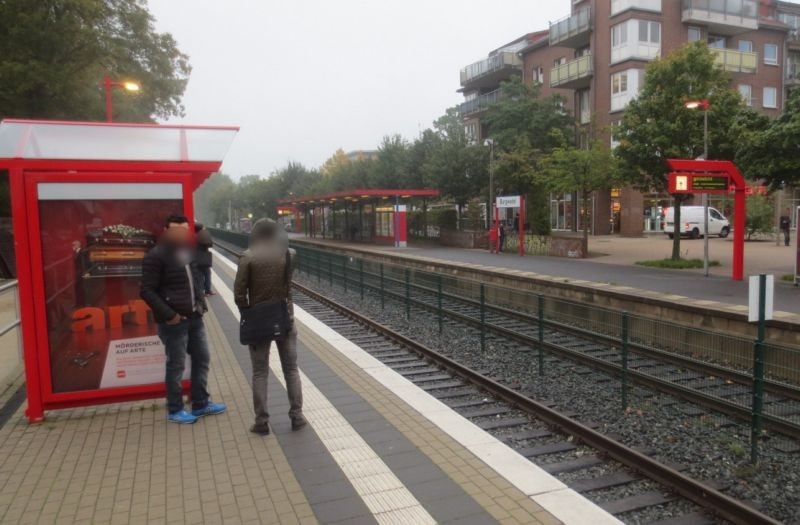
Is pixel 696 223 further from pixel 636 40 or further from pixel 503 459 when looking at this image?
pixel 503 459

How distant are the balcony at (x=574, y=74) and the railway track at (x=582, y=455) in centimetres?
3418

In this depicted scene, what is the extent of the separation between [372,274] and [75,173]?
389 inches

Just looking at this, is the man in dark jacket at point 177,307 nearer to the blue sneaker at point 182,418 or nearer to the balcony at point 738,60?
the blue sneaker at point 182,418

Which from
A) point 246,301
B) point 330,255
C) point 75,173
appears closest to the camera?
point 246,301

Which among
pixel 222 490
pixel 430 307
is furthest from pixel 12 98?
pixel 222 490

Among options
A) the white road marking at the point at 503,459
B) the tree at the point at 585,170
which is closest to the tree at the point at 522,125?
the tree at the point at 585,170

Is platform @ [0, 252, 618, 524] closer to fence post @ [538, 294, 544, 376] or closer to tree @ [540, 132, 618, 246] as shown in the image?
fence post @ [538, 294, 544, 376]

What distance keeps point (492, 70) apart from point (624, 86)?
15990 millimetres

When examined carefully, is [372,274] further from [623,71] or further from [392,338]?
[623,71]

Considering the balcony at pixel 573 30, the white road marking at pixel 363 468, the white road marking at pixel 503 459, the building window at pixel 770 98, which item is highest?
the balcony at pixel 573 30

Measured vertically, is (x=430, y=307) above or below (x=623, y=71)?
below

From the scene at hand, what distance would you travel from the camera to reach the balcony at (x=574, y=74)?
38.5 metres

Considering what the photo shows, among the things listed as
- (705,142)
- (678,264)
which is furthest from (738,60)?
(678,264)

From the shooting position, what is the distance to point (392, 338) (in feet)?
35.1
